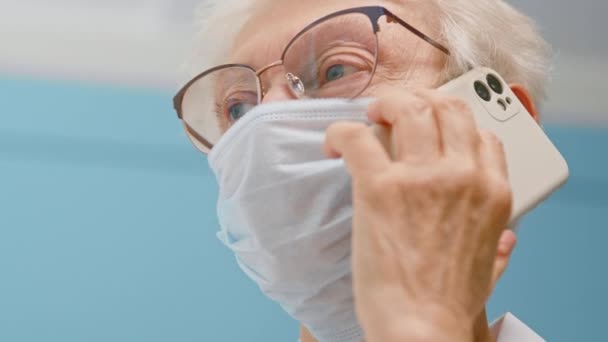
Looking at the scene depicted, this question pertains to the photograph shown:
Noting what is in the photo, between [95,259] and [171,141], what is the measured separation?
28 cm

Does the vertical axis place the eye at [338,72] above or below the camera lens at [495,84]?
above

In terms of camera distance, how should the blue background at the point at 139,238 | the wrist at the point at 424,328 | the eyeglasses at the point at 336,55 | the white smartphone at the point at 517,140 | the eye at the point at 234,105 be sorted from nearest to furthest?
1. the wrist at the point at 424,328
2. the white smartphone at the point at 517,140
3. the eyeglasses at the point at 336,55
4. the eye at the point at 234,105
5. the blue background at the point at 139,238

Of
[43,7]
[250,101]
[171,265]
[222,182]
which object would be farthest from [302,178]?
[43,7]

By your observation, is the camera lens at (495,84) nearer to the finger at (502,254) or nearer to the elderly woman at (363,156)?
the elderly woman at (363,156)

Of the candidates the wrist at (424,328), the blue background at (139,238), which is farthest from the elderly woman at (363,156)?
the blue background at (139,238)

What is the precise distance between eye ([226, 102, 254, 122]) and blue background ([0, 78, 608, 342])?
0.52 meters

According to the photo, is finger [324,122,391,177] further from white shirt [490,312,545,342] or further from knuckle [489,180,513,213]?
white shirt [490,312,545,342]

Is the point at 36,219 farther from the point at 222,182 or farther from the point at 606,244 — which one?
the point at 606,244

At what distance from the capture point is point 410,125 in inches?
25.0

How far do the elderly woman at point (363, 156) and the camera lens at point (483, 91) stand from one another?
0.28 feet

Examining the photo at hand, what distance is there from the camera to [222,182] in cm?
93

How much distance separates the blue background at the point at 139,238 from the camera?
1.50 metres

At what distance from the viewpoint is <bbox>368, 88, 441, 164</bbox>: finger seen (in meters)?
0.62

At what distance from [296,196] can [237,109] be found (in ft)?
0.85
